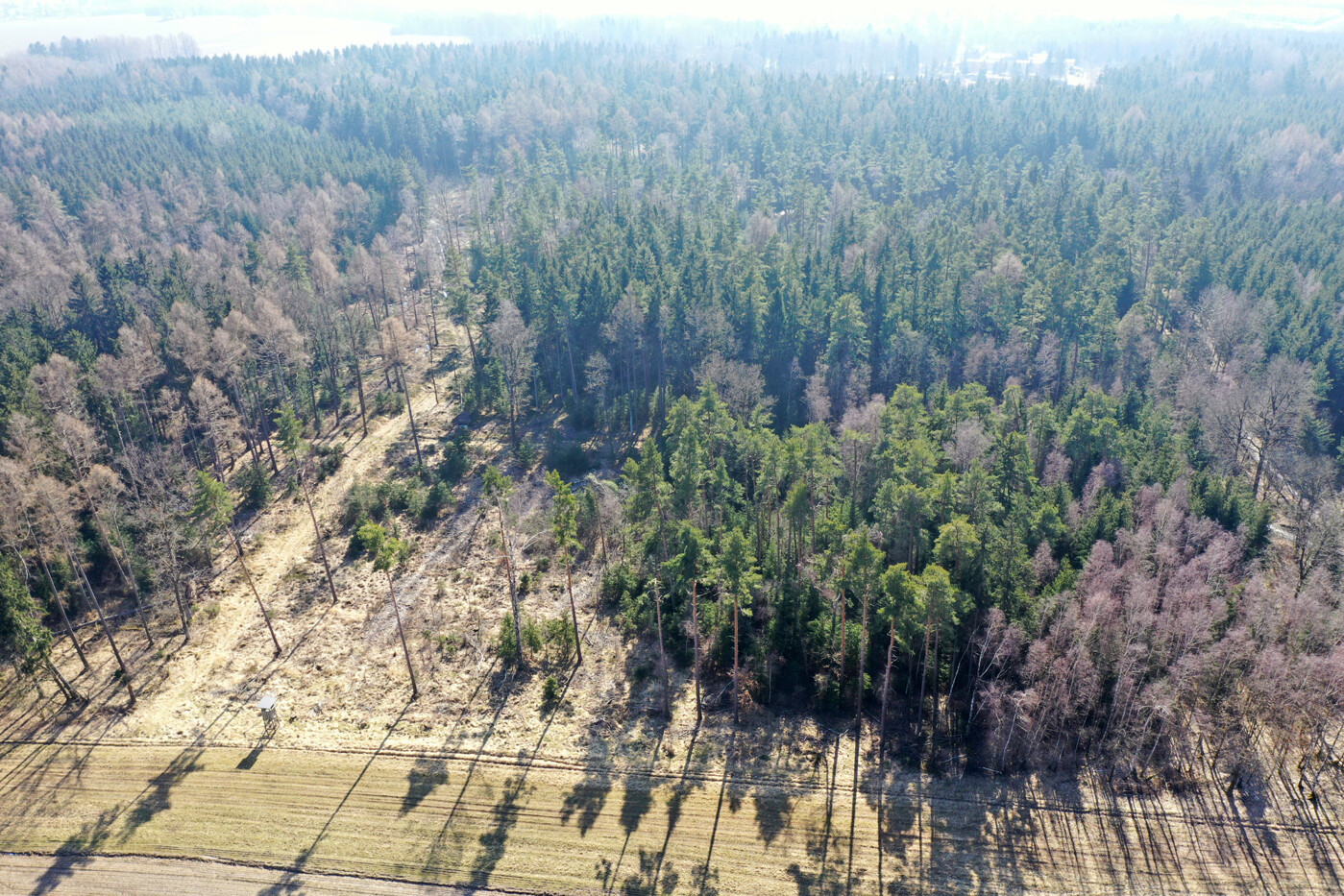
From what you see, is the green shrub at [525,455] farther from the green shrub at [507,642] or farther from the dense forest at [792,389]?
the green shrub at [507,642]

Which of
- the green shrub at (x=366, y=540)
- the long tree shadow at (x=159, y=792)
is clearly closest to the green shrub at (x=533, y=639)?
the green shrub at (x=366, y=540)

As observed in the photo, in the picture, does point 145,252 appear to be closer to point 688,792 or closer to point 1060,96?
point 688,792


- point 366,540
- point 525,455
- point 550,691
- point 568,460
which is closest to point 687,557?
point 550,691

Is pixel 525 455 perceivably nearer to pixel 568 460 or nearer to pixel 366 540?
pixel 568 460

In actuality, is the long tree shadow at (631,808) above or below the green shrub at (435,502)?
above

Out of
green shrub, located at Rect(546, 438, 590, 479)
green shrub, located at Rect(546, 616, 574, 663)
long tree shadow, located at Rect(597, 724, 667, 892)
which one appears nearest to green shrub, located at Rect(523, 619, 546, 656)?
green shrub, located at Rect(546, 616, 574, 663)

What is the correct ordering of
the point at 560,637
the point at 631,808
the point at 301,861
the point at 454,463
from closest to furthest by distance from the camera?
the point at 301,861, the point at 631,808, the point at 560,637, the point at 454,463
